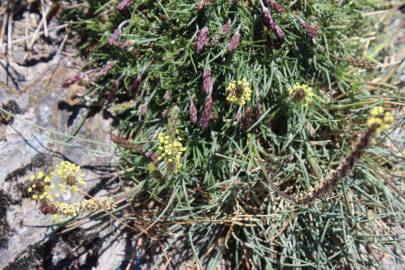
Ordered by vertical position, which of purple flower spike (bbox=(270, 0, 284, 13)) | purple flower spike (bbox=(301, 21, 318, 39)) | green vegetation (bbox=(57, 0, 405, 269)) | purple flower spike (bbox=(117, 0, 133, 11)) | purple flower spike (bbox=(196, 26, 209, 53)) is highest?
purple flower spike (bbox=(117, 0, 133, 11))

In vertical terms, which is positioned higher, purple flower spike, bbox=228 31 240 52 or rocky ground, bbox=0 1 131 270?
purple flower spike, bbox=228 31 240 52

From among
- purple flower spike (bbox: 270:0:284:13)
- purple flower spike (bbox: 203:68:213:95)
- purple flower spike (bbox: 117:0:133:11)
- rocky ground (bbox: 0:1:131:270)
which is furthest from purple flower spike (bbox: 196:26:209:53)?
rocky ground (bbox: 0:1:131:270)

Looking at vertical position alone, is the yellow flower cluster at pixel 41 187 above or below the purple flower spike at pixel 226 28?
below

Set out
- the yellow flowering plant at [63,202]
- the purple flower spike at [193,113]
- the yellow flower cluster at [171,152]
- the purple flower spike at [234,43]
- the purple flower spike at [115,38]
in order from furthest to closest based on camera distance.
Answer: the purple flower spike at [115,38] → the purple flower spike at [193,113] → the purple flower spike at [234,43] → the yellow flower cluster at [171,152] → the yellow flowering plant at [63,202]

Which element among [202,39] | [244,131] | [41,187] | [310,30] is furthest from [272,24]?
[41,187]

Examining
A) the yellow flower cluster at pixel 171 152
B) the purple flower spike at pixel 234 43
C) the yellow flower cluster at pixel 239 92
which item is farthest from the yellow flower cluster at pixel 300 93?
the yellow flower cluster at pixel 171 152

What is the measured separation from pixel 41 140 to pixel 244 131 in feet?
4.07

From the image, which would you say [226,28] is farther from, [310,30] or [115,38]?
[115,38]

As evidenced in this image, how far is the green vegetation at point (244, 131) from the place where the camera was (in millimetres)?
2641

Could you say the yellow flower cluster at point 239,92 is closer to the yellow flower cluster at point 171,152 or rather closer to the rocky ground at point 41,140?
the yellow flower cluster at point 171,152

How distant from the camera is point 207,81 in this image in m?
2.57

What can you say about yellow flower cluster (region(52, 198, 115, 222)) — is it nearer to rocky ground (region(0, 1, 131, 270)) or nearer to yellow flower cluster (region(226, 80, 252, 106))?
rocky ground (region(0, 1, 131, 270))

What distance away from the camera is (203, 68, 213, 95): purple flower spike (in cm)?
255

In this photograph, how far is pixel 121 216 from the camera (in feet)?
9.16
